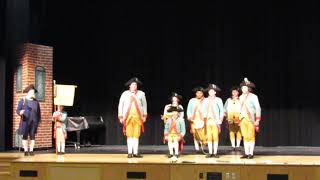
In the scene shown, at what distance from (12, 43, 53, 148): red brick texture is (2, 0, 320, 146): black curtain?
5.84 ft

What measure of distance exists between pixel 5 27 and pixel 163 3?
14.8 ft

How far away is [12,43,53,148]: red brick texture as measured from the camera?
14250 millimetres

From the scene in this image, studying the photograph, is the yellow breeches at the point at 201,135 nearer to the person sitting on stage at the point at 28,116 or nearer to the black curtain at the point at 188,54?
the black curtain at the point at 188,54

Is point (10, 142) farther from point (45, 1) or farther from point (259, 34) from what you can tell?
point (259, 34)

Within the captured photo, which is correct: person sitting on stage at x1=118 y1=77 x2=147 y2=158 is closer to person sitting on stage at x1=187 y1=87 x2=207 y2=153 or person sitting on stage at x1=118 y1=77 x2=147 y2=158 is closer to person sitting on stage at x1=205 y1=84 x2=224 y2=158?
person sitting on stage at x1=187 y1=87 x2=207 y2=153

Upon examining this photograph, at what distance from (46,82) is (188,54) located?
4135mm

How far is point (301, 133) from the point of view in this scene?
15398 millimetres

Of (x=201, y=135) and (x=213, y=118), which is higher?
(x=213, y=118)

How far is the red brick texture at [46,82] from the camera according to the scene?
14250mm

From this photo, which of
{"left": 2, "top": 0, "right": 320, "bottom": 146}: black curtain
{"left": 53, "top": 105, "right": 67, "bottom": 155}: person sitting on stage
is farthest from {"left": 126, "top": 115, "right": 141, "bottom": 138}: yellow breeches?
{"left": 2, "top": 0, "right": 320, "bottom": 146}: black curtain

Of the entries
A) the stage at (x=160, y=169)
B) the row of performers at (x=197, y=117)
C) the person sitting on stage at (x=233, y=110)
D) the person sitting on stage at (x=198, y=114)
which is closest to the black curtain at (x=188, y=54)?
the person sitting on stage at (x=233, y=110)

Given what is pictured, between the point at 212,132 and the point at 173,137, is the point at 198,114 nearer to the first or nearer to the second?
the point at 212,132

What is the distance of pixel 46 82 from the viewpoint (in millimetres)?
14617

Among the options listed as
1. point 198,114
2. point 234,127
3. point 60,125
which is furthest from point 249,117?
point 60,125
